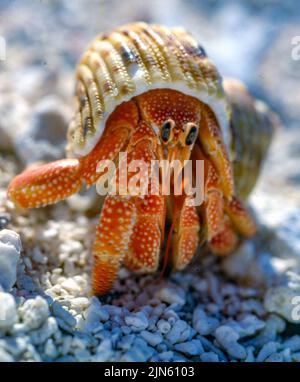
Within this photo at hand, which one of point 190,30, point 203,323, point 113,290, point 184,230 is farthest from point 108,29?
point 203,323

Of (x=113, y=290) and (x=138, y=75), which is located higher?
(x=138, y=75)

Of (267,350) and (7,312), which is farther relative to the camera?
(267,350)

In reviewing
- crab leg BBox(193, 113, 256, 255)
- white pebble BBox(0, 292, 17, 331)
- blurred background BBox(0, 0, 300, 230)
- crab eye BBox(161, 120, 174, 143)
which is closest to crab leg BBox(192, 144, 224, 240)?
crab leg BBox(193, 113, 256, 255)

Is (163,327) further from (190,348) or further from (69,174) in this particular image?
(69,174)

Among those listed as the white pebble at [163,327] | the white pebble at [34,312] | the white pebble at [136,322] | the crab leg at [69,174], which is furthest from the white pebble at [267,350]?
the crab leg at [69,174]

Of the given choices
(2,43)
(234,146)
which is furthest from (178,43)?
(2,43)
